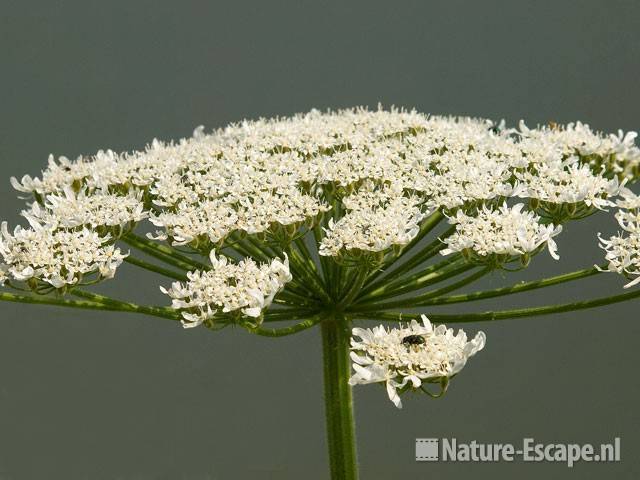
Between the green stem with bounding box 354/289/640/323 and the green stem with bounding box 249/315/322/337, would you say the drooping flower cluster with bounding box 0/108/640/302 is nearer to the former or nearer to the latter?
the green stem with bounding box 354/289/640/323

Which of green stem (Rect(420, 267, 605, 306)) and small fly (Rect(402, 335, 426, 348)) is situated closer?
small fly (Rect(402, 335, 426, 348))

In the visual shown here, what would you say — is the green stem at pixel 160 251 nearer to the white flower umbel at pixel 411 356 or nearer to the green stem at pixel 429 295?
the green stem at pixel 429 295

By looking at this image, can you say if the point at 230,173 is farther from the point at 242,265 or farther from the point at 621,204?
the point at 621,204

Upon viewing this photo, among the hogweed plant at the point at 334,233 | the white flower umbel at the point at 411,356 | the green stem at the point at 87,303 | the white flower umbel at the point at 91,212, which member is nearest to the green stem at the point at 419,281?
the hogweed plant at the point at 334,233

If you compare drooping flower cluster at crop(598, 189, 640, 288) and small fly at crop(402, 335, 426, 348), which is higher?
drooping flower cluster at crop(598, 189, 640, 288)

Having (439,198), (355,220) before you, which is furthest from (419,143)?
(355,220)

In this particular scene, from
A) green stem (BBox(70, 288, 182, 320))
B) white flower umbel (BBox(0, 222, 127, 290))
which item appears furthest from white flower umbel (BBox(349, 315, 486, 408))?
white flower umbel (BBox(0, 222, 127, 290))

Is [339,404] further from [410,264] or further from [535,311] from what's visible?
[535,311]
